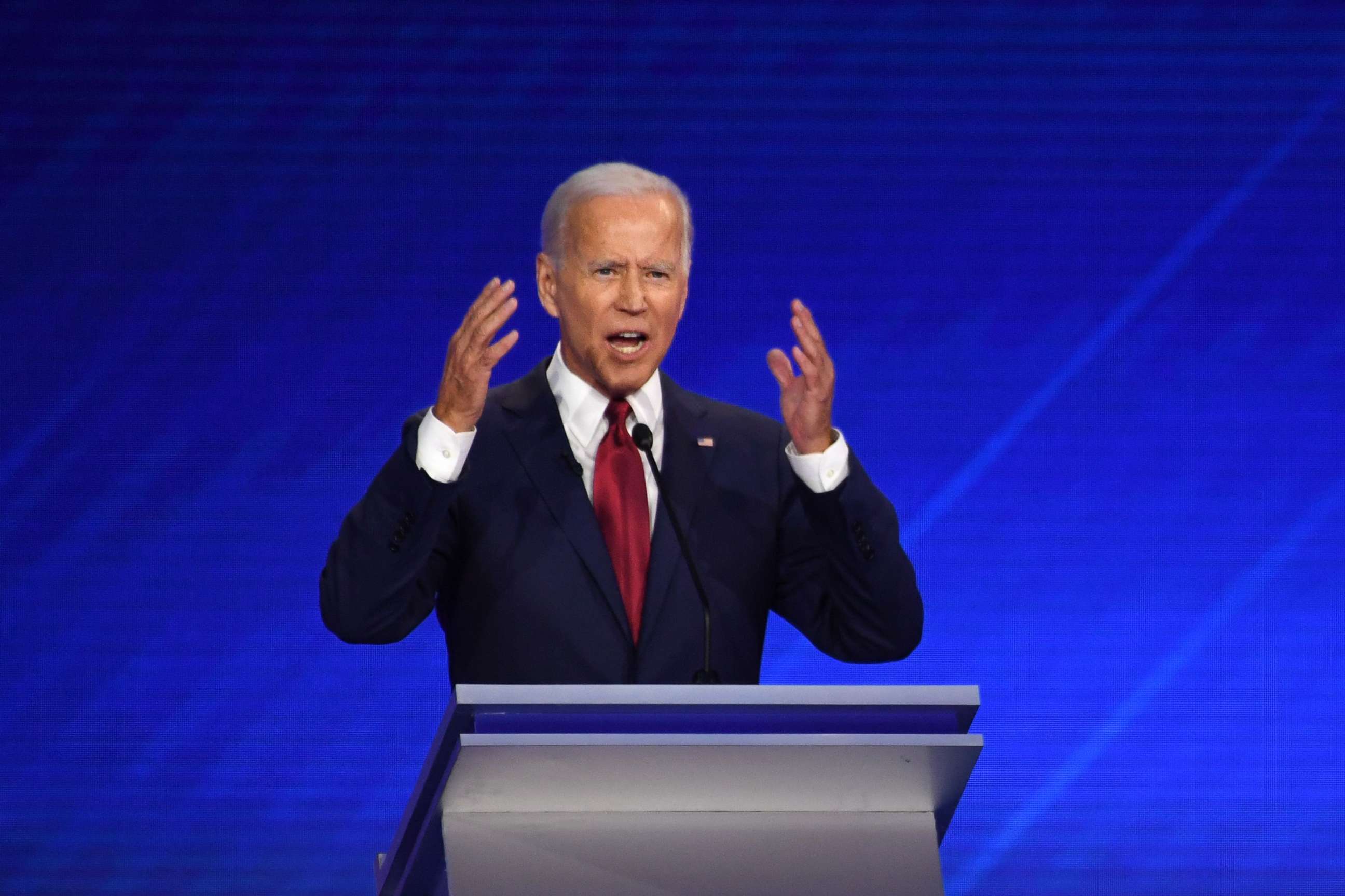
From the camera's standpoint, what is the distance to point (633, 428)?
8.00ft

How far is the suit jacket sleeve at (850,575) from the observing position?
2246 mm

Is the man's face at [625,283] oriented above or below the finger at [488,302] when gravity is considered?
above

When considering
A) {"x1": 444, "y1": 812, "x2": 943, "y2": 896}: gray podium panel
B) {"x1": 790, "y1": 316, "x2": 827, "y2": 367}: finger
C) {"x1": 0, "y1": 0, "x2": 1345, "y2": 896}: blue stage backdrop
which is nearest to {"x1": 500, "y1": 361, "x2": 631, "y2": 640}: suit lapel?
{"x1": 790, "y1": 316, "x2": 827, "y2": 367}: finger

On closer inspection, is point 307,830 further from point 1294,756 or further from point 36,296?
point 1294,756

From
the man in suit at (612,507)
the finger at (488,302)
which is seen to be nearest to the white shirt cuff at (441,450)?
the man in suit at (612,507)

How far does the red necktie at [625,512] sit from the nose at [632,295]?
14 cm

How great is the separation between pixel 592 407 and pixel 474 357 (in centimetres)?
43

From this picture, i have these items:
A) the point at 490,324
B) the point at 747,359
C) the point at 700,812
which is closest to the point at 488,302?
the point at 490,324

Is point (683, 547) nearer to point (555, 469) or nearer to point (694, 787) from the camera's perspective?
point (555, 469)

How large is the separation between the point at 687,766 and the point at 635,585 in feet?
2.44

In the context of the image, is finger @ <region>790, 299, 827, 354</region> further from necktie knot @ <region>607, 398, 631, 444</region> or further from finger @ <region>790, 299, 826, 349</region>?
necktie knot @ <region>607, 398, 631, 444</region>

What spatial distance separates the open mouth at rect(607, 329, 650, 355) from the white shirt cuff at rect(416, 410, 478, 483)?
38 cm

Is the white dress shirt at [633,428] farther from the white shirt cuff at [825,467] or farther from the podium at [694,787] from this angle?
the podium at [694,787]

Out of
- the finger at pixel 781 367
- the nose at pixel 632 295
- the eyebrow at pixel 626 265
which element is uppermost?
the eyebrow at pixel 626 265
